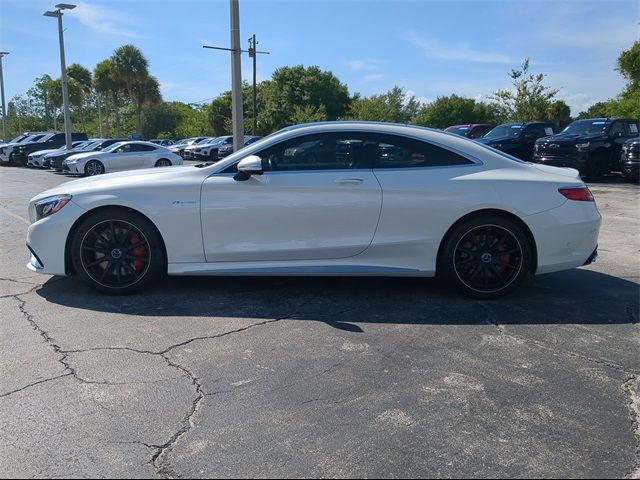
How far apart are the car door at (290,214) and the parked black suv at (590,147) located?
12.8 metres

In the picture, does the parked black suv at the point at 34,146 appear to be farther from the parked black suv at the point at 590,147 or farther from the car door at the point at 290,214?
the car door at the point at 290,214

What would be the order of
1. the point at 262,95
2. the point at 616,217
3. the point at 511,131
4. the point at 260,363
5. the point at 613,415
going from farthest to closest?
the point at 262,95, the point at 511,131, the point at 616,217, the point at 260,363, the point at 613,415

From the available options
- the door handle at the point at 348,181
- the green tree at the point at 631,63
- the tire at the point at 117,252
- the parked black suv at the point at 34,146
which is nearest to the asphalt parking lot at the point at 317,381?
the tire at the point at 117,252

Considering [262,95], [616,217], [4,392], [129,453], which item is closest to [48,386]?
[4,392]

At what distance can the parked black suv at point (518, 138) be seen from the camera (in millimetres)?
18203

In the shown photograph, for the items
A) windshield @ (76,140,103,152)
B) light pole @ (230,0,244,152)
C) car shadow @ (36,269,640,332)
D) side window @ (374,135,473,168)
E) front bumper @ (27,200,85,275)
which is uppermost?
light pole @ (230,0,244,152)

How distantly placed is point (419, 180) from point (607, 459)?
272cm

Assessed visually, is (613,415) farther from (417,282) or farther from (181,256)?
(181,256)

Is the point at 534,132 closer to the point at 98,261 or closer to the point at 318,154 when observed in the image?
the point at 318,154

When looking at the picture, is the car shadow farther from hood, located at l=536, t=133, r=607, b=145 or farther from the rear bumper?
hood, located at l=536, t=133, r=607, b=145

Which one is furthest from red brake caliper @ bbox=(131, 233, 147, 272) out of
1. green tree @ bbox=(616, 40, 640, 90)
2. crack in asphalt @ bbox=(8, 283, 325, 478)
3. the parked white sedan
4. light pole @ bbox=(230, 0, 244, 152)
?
green tree @ bbox=(616, 40, 640, 90)

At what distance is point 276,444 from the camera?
2648 mm

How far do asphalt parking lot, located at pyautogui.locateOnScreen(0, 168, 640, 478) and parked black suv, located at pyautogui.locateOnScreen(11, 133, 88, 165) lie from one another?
87.8ft

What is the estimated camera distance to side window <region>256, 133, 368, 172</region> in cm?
480
